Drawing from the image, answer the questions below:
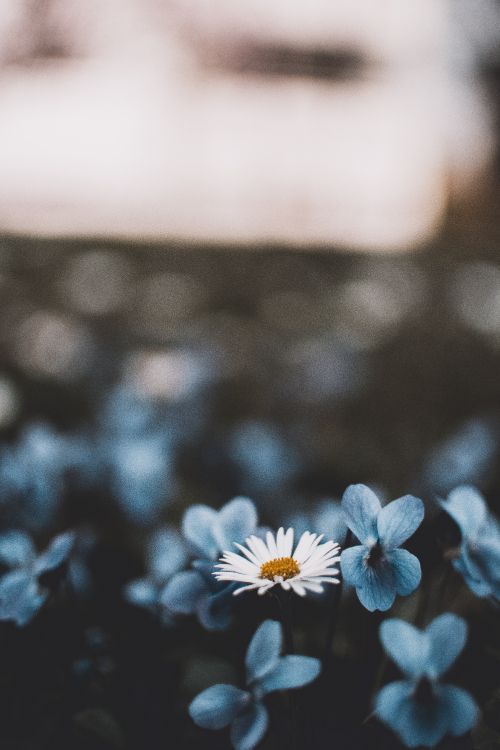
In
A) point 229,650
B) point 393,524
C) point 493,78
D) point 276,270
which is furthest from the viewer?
point 493,78

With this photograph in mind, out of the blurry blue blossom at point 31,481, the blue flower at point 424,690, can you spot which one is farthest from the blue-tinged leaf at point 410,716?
the blurry blue blossom at point 31,481

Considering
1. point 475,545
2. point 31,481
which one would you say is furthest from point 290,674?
point 31,481

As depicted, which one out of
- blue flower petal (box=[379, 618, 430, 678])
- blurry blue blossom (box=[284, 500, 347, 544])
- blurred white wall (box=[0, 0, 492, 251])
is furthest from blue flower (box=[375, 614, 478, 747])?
blurred white wall (box=[0, 0, 492, 251])

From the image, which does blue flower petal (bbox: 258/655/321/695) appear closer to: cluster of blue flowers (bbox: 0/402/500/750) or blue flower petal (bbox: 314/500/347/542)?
cluster of blue flowers (bbox: 0/402/500/750)

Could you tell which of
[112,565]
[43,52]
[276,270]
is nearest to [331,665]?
[112,565]

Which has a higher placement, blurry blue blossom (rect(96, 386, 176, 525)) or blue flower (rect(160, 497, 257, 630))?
blue flower (rect(160, 497, 257, 630))

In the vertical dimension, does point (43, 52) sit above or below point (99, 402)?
above

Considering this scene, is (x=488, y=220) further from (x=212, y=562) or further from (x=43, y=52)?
(x=212, y=562)

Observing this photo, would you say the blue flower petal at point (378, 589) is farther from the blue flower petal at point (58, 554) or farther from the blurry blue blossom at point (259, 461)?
the blurry blue blossom at point (259, 461)
